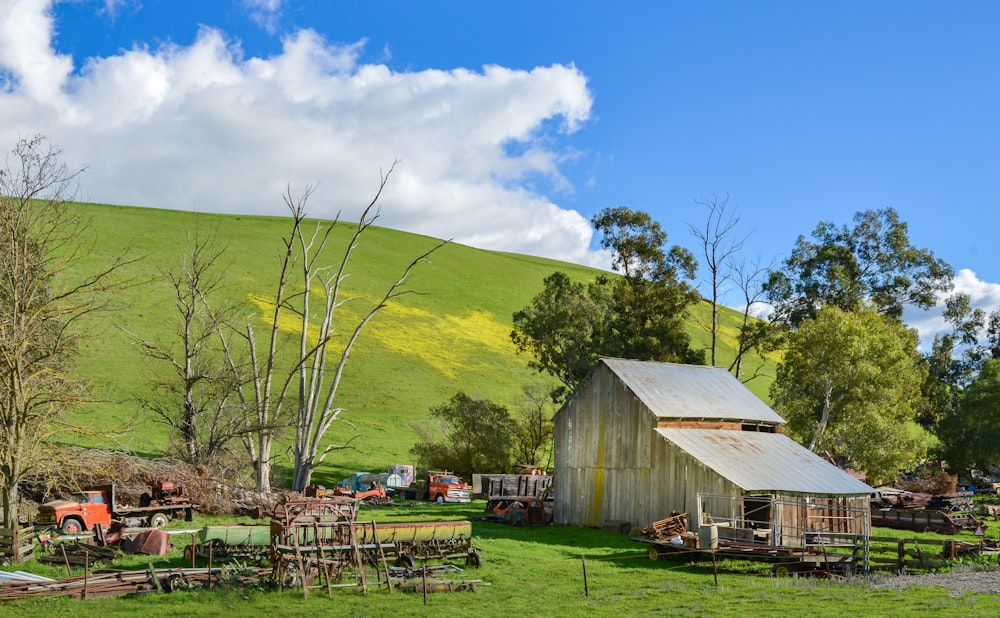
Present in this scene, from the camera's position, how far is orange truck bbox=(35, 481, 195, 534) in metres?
31.0

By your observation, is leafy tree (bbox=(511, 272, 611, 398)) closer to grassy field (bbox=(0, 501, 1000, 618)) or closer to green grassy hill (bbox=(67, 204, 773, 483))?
green grassy hill (bbox=(67, 204, 773, 483))

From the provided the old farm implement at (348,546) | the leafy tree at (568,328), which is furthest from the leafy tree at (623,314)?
the old farm implement at (348,546)

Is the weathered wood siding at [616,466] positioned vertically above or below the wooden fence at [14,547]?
above

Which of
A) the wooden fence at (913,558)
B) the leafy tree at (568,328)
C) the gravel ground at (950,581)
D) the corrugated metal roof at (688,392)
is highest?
the leafy tree at (568,328)

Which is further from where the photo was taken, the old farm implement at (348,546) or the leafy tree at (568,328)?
the leafy tree at (568,328)

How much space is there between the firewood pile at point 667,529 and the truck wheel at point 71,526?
20.0 metres

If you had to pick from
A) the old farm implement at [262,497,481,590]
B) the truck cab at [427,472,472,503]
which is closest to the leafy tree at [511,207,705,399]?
the truck cab at [427,472,472,503]

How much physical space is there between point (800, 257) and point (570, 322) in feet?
82.0

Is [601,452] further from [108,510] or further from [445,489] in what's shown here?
[108,510]

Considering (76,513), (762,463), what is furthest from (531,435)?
(76,513)

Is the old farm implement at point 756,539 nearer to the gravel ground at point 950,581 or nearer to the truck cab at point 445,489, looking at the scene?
the gravel ground at point 950,581

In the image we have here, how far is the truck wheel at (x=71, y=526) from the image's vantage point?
30781 mm

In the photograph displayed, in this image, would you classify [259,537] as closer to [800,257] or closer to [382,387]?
[382,387]

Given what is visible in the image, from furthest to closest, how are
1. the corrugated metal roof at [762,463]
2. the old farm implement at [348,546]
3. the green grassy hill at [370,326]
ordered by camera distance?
the green grassy hill at [370,326]
the corrugated metal roof at [762,463]
the old farm implement at [348,546]
